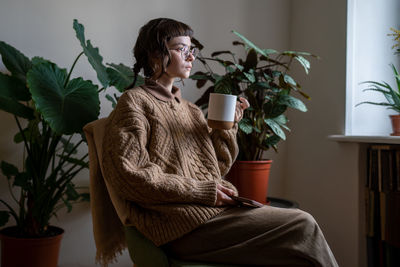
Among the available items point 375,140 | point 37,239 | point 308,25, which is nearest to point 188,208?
point 37,239

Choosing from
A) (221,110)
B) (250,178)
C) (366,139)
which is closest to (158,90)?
(221,110)

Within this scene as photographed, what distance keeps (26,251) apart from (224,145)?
96 centimetres

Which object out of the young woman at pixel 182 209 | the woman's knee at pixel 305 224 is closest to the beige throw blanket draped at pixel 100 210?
the young woman at pixel 182 209

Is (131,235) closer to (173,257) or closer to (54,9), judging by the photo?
(173,257)

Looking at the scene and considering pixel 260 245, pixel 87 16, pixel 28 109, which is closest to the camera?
pixel 260 245

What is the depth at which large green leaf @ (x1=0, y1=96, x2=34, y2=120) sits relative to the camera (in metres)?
1.52

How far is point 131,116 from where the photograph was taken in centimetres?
113

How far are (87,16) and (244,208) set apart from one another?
53.2 inches

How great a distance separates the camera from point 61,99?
148 centimetres

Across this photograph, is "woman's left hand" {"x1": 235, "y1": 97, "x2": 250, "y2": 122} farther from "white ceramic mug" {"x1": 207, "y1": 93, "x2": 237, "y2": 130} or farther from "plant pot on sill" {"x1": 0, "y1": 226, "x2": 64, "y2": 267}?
"plant pot on sill" {"x1": 0, "y1": 226, "x2": 64, "y2": 267}

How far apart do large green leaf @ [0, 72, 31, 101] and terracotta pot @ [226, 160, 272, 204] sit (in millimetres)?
981

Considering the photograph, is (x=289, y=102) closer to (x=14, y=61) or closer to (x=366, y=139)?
(x=366, y=139)

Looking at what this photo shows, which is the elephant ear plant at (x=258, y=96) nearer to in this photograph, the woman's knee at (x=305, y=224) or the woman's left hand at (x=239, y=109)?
the woman's left hand at (x=239, y=109)

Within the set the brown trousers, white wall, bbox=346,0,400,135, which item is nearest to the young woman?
the brown trousers
